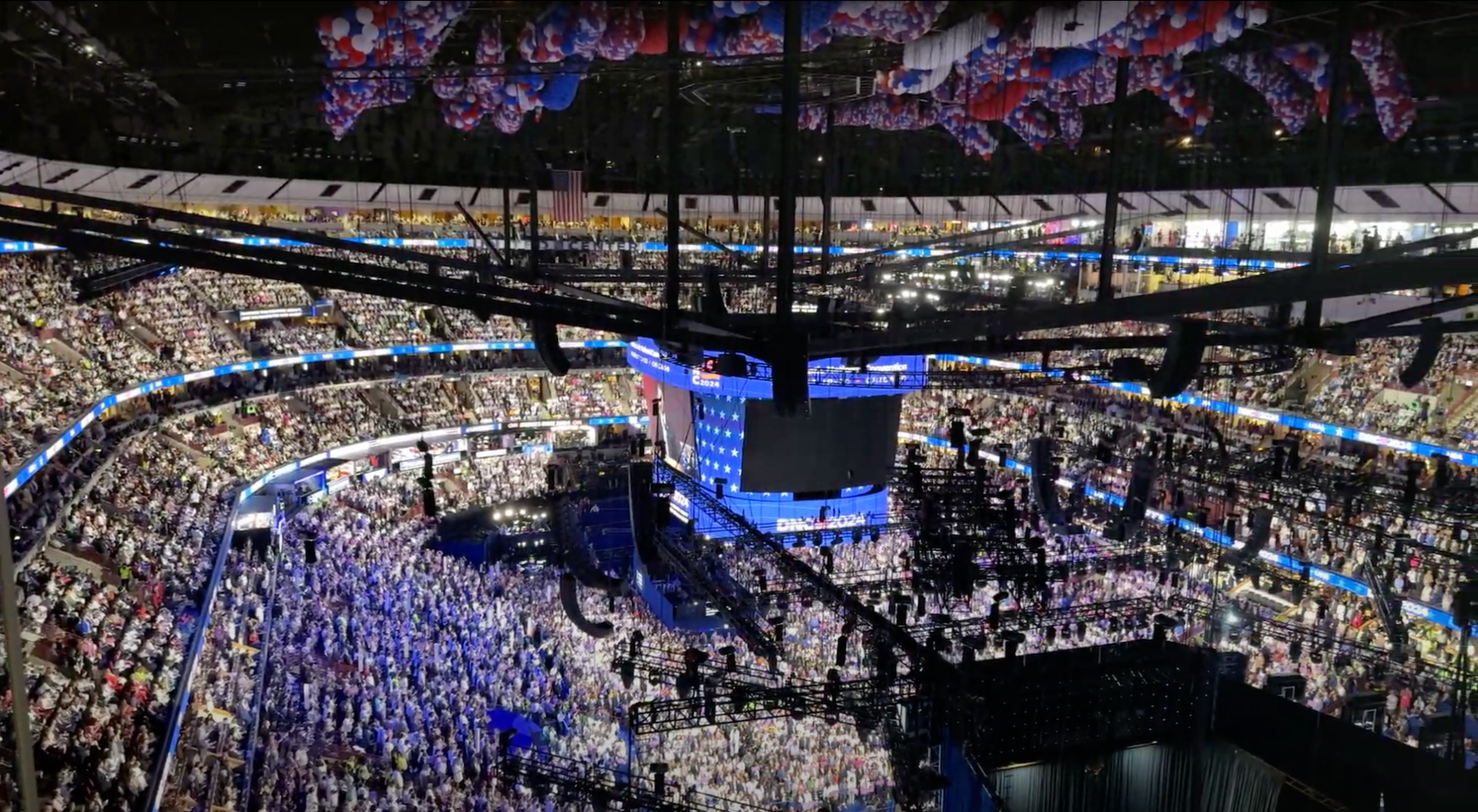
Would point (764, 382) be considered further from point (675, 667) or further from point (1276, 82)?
point (1276, 82)

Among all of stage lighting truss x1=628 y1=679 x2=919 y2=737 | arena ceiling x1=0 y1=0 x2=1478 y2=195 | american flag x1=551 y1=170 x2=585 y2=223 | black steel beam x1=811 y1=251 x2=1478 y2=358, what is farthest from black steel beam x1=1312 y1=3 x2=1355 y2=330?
american flag x1=551 y1=170 x2=585 y2=223

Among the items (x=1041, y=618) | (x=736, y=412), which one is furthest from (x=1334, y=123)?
(x=736, y=412)

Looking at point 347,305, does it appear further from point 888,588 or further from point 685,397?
point 888,588

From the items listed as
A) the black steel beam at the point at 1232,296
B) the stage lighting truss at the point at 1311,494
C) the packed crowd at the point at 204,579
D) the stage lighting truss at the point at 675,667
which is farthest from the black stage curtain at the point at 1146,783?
the black steel beam at the point at 1232,296

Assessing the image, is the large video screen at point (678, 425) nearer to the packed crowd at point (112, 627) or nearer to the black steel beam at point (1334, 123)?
the packed crowd at point (112, 627)

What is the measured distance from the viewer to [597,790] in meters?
9.97

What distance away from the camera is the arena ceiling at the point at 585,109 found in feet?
13.4

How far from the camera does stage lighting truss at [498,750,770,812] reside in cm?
1009

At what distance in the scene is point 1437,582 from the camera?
1441 centimetres

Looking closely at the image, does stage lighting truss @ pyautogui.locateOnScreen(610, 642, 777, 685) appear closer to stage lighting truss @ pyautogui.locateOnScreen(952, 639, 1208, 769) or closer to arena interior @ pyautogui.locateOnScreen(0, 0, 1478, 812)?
Result: arena interior @ pyautogui.locateOnScreen(0, 0, 1478, 812)

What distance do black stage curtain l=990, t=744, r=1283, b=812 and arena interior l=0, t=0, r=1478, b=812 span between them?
48 millimetres

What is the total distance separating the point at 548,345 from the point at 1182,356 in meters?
1.97

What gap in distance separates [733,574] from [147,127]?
13.7 metres

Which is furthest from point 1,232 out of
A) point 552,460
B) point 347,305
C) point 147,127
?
point 347,305
